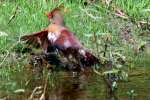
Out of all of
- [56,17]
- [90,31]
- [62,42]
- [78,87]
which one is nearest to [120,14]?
[90,31]

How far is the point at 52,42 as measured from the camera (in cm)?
618

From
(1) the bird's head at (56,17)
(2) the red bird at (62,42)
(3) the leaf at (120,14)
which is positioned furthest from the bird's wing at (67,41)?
(3) the leaf at (120,14)

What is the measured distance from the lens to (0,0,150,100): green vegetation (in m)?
5.86

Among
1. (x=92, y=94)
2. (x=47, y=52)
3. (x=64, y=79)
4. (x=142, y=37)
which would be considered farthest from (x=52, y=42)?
(x=142, y=37)

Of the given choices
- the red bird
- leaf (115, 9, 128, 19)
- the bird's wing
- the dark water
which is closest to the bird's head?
the red bird

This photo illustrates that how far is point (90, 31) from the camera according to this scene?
7328mm

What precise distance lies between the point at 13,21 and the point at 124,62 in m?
1.54

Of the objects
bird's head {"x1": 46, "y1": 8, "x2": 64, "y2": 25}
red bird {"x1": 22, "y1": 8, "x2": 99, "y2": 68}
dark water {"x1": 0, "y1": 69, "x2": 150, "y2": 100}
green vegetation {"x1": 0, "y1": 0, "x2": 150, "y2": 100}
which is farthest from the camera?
bird's head {"x1": 46, "y1": 8, "x2": 64, "y2": 25}

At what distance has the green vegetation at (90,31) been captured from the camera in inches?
231

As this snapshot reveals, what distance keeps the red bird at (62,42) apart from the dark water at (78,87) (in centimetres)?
17

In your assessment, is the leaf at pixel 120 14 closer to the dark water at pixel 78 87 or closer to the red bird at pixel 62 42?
the red bird at pixel 62 42

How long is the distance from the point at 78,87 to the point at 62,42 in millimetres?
722

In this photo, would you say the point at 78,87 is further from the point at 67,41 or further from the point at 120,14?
the point at 120,14

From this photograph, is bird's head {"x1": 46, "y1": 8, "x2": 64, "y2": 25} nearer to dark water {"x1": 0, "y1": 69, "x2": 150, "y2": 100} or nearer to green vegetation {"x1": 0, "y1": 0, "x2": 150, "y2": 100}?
green vegetation {"x1": 0, "y1": 0, "x2": 150, "y2": 100}
